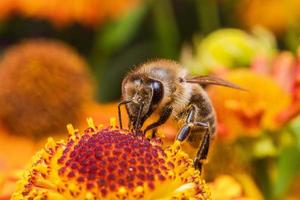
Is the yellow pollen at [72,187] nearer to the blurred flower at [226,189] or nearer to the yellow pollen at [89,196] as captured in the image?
the yellow pollen at [89,196]

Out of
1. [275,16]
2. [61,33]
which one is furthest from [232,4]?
[61,33]

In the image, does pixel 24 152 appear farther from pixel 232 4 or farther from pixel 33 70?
pixel 232 4

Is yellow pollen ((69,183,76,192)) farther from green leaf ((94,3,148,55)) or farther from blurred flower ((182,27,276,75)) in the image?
green leaf ((94,3,148,55))

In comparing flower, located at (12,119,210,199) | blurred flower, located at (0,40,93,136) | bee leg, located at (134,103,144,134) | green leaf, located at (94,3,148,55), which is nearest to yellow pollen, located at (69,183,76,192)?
flower, located at (12,119,210,199)

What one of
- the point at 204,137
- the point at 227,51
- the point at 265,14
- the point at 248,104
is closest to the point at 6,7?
the point at 265,14

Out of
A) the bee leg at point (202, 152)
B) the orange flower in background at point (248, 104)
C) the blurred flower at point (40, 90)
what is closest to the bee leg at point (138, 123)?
the bee leg at point (202, 152)

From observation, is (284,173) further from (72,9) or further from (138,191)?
(72,9)
